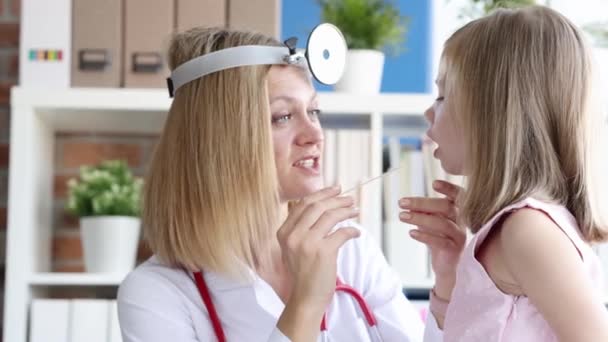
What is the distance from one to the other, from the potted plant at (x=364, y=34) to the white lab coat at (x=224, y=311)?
2.27 feet

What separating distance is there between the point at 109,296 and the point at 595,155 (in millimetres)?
1453

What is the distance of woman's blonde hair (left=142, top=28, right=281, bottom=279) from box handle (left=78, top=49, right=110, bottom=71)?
0.59 meters

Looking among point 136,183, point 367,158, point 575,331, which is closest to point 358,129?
point 367,158

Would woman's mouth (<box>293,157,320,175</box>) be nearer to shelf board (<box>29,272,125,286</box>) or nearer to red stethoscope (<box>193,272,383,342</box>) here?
red stethoscope (<box>193,272,383,342</box>)

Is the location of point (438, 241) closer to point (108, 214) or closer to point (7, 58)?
point (108, 214)

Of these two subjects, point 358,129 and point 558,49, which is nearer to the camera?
point 558,49

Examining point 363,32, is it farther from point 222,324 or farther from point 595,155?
point 595,155

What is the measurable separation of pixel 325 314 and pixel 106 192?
0.80 meters

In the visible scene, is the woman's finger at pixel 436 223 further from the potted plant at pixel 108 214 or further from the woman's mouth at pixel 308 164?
the potted plant at pixel 108 214

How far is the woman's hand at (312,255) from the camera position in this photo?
1.37 meters

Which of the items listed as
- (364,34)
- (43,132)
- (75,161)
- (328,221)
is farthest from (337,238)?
(75,161)

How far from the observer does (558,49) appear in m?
1.21

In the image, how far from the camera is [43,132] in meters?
2.27

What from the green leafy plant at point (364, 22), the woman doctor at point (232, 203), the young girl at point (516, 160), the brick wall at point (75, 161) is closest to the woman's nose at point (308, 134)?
the woman doctor at point (232, 203)
